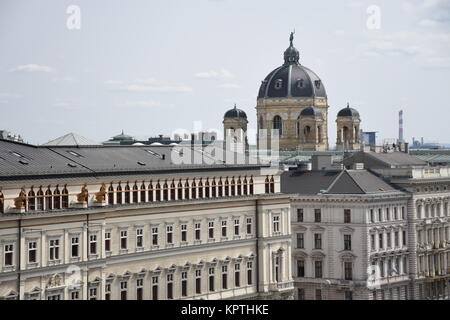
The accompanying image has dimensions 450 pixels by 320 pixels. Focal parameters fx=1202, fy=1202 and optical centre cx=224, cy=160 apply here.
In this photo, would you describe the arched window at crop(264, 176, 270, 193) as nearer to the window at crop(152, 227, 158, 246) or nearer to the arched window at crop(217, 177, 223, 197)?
the arched window at crop(217, 177, 223, 197)

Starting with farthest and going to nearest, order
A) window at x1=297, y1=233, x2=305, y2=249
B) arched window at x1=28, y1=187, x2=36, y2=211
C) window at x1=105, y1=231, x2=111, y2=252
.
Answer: window at x1=297, y1=233, x2=305, y2=249 < window at x1=105, y1=231, x2=111, y2=252 < arched window at x1=28, y1=187, x2=36, y2=211

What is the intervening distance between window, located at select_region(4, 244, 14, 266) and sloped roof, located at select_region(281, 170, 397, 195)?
5758 centimetres

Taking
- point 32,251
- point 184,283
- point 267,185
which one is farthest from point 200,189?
point 32,251

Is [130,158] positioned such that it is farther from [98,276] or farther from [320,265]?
[320,265]

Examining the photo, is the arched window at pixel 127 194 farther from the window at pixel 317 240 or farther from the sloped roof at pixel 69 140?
the window at pixel 317 240

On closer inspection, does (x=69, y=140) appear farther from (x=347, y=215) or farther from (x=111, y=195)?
(x=347, y=215)

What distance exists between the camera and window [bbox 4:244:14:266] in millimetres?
74312

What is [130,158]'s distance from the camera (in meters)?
92.6

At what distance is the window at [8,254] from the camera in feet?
244

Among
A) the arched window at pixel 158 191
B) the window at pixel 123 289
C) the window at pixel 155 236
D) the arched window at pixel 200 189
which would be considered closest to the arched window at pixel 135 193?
the arched window at pixel 158 191

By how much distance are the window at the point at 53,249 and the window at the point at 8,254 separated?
394 centimetres

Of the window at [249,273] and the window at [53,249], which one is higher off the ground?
the window at [53,249]

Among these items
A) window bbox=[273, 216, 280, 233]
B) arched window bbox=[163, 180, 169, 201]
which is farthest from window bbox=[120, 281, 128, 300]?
window bbox=[273, 216, 280, 233]
